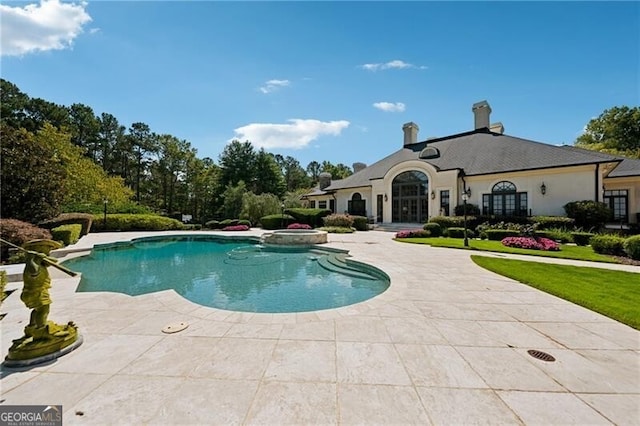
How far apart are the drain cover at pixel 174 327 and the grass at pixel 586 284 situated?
6.49 metres

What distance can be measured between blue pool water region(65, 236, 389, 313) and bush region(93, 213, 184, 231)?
37.2 ft

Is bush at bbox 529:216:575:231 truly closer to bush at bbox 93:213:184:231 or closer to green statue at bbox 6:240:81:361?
green statue at bbox 6:240:81:361

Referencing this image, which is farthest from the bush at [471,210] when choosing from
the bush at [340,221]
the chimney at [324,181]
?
the chimney at [324,181]

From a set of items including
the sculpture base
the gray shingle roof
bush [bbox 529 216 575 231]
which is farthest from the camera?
the gray shingle roof

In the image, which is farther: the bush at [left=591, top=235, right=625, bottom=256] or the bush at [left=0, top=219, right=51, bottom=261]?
the bush at [left=591, top=235, right=625, bottom=256]

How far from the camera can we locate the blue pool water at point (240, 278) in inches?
Answer: 235

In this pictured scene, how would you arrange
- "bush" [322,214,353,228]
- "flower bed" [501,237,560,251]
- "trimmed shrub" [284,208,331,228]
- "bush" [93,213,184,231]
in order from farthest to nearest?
"trimmed shrub" [284,208,331,228], "bush" [93,213,184,231], "bush" [322,214,353,228], "flower bed" [501,237,560,251]

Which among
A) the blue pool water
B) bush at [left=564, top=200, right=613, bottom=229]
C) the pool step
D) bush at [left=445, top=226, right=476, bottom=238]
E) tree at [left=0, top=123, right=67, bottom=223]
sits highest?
tree at [left=0, top=123, right=67, bottom=223]

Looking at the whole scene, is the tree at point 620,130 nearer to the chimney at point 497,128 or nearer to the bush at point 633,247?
the chimney at point 497,128

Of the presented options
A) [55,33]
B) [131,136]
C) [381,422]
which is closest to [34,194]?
[55,33]

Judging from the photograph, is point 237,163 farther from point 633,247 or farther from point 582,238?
point 633,247

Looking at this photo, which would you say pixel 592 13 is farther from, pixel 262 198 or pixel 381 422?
pixel 262 198

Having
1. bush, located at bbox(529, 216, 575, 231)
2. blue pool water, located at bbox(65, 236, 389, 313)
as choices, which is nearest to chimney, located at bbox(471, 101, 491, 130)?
bush, located at bbox(529, 216, 575, 231)

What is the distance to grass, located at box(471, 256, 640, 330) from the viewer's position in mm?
4500
